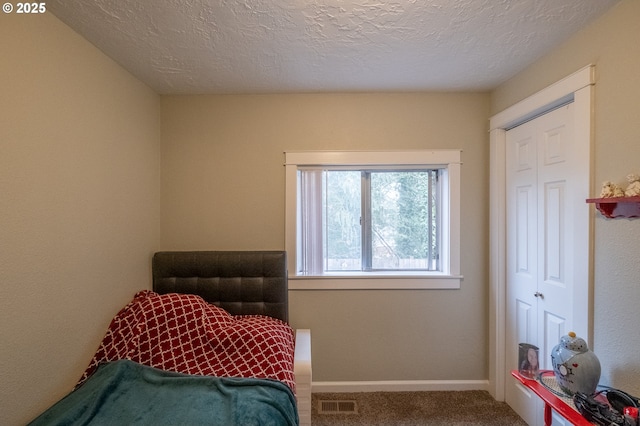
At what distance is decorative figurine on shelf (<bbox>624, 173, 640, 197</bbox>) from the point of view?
45.0 inches

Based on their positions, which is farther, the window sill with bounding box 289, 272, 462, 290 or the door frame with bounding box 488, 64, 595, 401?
the window sill with bounding box 289, 272, 462, 290

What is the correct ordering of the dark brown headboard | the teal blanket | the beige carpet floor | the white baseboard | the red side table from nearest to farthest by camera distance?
1. the red side table
2. the teal blanket
3. the beige carpet floor
4. the dark brown headboard
5. the white baseboard

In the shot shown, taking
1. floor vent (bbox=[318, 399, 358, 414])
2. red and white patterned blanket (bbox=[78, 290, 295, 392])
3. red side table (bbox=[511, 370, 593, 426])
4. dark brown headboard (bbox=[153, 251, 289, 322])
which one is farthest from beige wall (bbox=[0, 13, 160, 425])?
red side table (bbox=[511, 370, 593, 426])

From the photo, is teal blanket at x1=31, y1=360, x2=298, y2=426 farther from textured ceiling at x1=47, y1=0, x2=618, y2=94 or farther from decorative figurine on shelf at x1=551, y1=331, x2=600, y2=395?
textured ceiling at x1=47, y1=0, x2=618, y2=94

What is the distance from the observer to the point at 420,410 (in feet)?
6.58

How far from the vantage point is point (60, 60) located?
1.41 meters

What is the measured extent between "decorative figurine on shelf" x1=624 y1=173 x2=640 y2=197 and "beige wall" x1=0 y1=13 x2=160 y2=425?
8.91 feet

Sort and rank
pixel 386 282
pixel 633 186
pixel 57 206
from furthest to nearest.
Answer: pixel 386 282
pixel 57 206
pixel 633 186

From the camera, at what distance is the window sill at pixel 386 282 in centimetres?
225

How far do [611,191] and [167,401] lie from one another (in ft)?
7.72

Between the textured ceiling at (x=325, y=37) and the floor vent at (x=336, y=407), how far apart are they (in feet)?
8.13

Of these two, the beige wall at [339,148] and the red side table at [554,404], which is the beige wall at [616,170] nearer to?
the red side table at [554,404]

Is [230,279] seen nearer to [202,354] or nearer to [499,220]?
[202,354]

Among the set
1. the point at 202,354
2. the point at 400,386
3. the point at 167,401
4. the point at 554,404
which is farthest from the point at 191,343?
the point at 554,404
